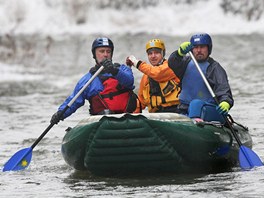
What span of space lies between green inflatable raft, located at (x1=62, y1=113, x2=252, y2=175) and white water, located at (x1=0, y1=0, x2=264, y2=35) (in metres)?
19.4

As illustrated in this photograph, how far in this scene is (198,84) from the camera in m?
8.77

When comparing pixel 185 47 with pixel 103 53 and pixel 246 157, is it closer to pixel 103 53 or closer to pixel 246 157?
pixel 103 53

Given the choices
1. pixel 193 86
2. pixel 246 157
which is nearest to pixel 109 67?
pixel 193 86

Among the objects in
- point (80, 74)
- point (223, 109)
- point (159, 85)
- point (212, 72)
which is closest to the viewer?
point (223, 109)

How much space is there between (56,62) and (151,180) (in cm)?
1765

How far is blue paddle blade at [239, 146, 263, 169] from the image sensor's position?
→ 8227 millimetres

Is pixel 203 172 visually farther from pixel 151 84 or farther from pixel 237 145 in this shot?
pixel 151 84

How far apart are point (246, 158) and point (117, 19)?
2245cm

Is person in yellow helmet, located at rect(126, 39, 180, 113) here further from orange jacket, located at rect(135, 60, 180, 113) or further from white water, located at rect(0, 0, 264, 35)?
white water, located at rect(0, 0, 264, 35)

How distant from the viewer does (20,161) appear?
8867 mm

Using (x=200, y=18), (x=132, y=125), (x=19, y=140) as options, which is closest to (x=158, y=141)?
(x=132, y=125)

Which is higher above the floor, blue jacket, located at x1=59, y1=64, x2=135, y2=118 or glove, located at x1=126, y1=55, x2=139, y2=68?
glove, located at x1=126, y1=55, x2=139, y2=68

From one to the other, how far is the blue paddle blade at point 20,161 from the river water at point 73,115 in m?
0.07

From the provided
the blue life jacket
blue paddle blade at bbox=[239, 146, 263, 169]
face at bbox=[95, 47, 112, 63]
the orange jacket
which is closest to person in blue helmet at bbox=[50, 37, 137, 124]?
face at bbox=[95, 47, 112, 63]
